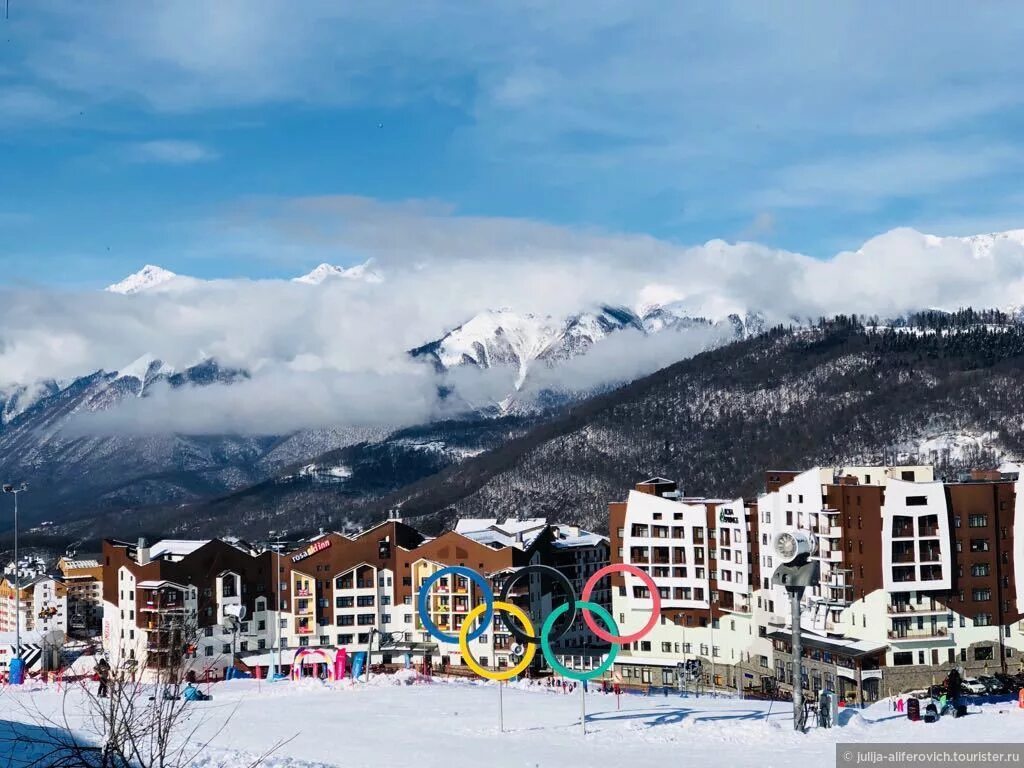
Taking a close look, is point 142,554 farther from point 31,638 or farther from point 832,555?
point 832,555

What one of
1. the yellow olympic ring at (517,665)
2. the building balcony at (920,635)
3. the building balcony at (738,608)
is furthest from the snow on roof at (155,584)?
the building balcony at (920,635)

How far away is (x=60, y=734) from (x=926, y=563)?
6969 centimetres

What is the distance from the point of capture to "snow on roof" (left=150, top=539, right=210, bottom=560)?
407 ft

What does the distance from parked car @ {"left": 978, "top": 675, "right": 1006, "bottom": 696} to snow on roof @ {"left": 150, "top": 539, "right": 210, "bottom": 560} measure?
72.4m

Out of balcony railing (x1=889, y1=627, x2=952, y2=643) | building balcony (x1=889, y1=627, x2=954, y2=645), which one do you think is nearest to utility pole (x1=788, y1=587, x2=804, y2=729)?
building balcony (x1=889, y1=627, x2=954, y2=645)

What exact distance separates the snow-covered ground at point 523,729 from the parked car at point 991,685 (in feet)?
46.5

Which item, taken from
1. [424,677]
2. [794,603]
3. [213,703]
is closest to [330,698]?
[213,703]

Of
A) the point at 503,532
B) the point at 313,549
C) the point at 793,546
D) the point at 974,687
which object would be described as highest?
the point at 793,546

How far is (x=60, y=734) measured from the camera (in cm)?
5550

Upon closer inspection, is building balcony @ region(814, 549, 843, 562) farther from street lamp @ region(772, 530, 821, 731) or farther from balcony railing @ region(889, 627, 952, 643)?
street lamp @ region(772, 530, 821, 731)

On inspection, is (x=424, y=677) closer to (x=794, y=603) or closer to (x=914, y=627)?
(x=794, y=603)

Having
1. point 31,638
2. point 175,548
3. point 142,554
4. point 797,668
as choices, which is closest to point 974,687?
point 797,668

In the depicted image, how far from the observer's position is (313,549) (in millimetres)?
128625

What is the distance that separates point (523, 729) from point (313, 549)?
229 ft
